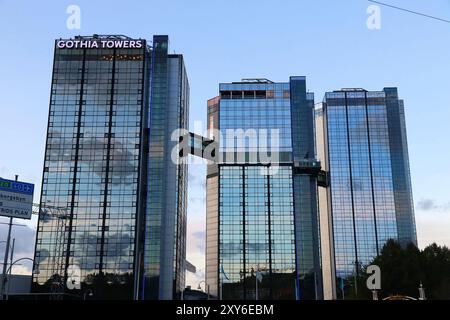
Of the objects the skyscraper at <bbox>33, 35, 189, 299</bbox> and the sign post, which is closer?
the sign post

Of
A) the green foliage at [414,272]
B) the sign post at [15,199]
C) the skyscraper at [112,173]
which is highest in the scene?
the skyscraper at [112,173]

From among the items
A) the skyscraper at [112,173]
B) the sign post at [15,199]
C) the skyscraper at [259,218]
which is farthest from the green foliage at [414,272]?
the skyscraper at [259,218]

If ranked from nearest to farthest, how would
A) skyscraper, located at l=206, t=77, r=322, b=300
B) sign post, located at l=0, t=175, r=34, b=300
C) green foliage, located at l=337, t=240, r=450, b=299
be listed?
Answer: sign post, located at l=0, t=175, r=34, b=300 < green foliage, located at l=337, t=240, r=450, b=299 < skyscraper, located at l=206, t=77, r=322, b=300

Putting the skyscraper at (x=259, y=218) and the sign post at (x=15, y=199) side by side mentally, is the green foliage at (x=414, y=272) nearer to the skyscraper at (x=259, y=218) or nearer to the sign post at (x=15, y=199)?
the sign post at (x=15, y=199)

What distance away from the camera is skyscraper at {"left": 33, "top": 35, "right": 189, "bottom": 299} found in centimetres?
15800

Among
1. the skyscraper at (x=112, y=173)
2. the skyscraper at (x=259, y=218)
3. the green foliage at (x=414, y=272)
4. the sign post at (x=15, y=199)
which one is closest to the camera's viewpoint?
the sign post at (x=15, y=199)

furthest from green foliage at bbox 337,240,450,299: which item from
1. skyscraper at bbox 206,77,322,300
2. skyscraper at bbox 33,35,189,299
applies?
skyscraper at bbox 206,77,322,300

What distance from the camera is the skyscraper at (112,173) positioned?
15800 centimetres

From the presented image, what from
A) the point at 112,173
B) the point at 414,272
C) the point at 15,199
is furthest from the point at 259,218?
the point at 15,199

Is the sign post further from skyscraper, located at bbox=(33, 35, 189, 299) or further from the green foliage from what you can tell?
skyscraper, located at bbox=(33, 35, 189, 299)

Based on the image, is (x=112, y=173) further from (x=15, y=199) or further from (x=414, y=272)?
(x=414, y=272)

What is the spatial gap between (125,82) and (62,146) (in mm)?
30178
